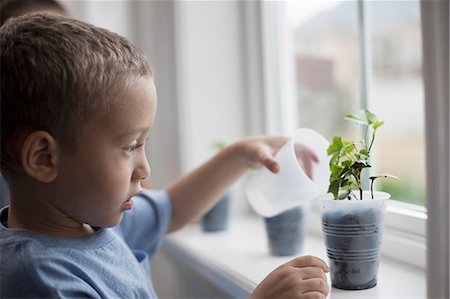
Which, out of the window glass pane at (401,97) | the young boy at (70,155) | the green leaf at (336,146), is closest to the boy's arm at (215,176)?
the green leaf at (336,146)

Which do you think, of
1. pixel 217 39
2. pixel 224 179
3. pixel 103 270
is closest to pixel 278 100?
pixel 217 39

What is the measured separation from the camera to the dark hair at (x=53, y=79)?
59 cm

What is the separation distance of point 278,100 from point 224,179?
323 mm

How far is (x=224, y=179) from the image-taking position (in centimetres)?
94

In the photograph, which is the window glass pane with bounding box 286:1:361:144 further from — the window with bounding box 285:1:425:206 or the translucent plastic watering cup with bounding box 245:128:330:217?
the translucent plastic watering cup with bounding box 245:128:330:217

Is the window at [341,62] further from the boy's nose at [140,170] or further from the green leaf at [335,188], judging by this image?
the boy's nose at [140,170]

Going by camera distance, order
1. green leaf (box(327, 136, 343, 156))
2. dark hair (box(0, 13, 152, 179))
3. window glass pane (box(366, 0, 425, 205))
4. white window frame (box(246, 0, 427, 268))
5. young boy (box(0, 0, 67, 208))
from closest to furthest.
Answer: dark hair (box(0, 13, 152, 179))
green leaf (box(327, 136, 343, 156))
young boy (box(0, 0, 67, 208))
white window frame (box(246, 0, 427, 268))
window glass pane (box(366, 0, 425, 205))

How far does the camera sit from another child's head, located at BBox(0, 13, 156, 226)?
60cm

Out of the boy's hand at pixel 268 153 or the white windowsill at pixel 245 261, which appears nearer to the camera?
the white windowsill at pixel 245 261

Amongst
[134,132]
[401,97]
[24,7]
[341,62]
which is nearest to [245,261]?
[134,132]

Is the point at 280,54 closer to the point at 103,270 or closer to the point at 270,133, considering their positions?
the point at 270,133

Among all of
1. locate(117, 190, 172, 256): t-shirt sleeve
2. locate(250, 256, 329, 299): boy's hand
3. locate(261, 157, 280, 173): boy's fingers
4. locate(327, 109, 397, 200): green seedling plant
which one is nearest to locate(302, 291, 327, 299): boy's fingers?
locate(250, 256, 329, 299): boy's hand

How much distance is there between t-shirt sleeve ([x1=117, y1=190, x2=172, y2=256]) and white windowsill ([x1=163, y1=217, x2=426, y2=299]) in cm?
10

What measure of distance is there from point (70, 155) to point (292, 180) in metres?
0.34
